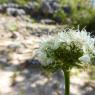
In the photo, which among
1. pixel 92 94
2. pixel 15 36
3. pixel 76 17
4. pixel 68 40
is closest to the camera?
pixel 68 40

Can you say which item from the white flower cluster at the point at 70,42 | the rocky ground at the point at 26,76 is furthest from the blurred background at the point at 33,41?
the white flower cluster at the point at 70,42

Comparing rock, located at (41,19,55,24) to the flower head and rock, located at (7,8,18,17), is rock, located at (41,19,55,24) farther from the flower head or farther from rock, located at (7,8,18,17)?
the flower head

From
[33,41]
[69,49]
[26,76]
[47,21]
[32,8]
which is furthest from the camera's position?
[32,8]

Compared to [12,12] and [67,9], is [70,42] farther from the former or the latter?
[67,9]

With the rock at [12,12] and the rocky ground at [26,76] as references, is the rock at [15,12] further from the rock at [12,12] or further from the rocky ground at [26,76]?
the rocky ground at [26,76]

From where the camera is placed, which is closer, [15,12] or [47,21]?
[47,21]

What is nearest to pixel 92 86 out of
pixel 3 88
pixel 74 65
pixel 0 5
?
pixel 3 88

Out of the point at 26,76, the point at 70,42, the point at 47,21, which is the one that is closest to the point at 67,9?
the point at 47,21

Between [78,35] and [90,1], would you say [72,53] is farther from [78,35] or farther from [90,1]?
[90,1]
